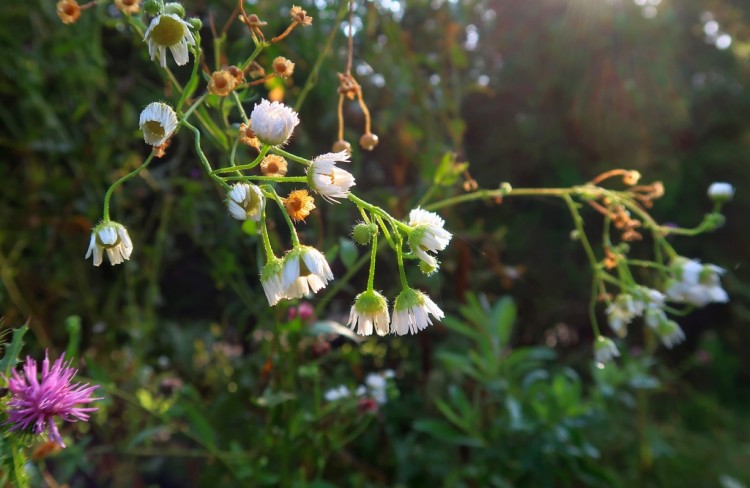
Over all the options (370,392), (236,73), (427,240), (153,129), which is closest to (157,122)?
(153,129)

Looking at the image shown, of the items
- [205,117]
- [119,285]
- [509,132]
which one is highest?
[509,132]

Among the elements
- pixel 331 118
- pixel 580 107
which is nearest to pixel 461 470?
pixel 331 118

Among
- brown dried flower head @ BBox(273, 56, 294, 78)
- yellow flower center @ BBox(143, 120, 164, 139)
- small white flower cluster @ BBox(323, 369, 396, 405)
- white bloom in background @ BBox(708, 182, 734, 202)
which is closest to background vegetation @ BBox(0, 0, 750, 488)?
small white flower cluster @ BBox(323, 369, 396, 405)

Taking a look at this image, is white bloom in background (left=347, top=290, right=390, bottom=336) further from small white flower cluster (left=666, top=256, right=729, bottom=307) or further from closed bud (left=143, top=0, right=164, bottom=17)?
small white flower cluster (left=666, top=256, right=729, bottom=307)

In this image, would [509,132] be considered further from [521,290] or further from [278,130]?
[278,130]

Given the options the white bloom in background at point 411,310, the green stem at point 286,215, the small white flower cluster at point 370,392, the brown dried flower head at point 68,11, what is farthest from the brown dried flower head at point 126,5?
the small white flower cluster at point 370,392

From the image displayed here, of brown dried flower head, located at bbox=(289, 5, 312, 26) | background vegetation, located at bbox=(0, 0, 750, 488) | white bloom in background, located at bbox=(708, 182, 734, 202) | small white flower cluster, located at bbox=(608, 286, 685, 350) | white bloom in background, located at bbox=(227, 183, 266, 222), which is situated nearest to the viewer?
white bloom in background, located at bbox=(227, 183, 266, 222)

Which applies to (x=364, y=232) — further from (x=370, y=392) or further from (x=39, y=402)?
(x=370, y=392)
